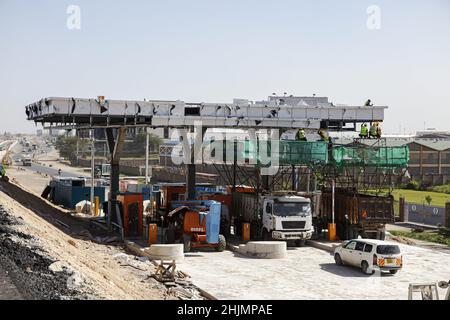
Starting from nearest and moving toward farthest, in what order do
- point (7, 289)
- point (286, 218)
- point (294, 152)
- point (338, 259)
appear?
point (7, 289) → point (338, 259) → point (286, 218) → point (294, 152)

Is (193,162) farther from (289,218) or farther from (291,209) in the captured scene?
(289,218)

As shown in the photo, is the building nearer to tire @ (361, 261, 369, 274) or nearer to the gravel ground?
the gravel ground

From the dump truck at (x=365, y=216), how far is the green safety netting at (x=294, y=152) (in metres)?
2.42

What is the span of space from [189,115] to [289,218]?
296 inches

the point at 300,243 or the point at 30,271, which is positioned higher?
the point at 30,271

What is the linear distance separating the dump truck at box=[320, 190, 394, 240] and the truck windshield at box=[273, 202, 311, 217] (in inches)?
104

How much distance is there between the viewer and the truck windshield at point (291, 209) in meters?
28.5

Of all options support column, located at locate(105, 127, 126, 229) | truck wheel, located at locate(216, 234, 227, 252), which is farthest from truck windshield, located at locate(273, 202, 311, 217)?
support column, located at locate(105, 127, 126, 229)

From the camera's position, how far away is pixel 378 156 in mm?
31391

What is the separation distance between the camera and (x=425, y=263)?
26000 millimetres

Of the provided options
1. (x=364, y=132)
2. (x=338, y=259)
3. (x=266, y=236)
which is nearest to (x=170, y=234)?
(x=266, y=236)

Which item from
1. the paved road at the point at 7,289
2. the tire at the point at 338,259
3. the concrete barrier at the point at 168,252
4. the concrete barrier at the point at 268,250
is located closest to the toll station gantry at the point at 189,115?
the concrete barrier at the point at 268,250

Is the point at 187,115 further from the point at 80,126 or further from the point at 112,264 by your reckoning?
the point at 112,264

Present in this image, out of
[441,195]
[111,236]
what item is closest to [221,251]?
[111,236]
